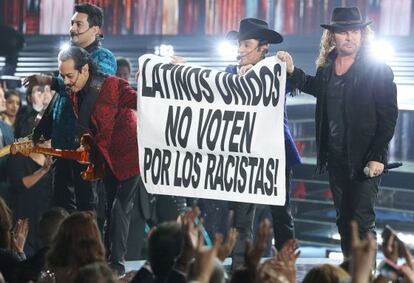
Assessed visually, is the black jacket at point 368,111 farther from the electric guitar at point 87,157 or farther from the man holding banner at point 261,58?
the electric guitar at point 87,157

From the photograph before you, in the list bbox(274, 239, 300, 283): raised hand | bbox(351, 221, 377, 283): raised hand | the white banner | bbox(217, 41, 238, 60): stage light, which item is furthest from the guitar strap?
bbox(217, 41, 238, 60): stage light

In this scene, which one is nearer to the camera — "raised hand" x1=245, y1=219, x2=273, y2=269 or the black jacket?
"raised hand" x1=245, y1=219, x2=273, y2=269

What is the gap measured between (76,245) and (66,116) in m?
2.60

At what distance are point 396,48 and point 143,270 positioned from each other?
548cm

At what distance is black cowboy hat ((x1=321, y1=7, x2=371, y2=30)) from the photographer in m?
7.91

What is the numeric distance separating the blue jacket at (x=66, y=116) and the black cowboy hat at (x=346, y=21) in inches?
59.7

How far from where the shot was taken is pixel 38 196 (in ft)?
34.9

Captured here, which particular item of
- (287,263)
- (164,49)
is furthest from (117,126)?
(164,49)

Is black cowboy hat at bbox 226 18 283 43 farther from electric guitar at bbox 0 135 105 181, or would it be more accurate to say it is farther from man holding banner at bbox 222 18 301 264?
electric guitar at bbox 0 135 105 181

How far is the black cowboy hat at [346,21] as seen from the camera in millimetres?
7910

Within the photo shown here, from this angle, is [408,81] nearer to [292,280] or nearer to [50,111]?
[50,111]

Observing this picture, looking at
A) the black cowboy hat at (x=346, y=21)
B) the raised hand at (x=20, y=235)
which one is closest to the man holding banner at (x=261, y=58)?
the black cowboy hat at (x=346, y=21)

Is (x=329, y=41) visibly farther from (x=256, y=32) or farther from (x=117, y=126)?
(x=117, y=126)

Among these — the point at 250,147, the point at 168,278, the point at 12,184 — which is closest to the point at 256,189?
the point at 250,147
